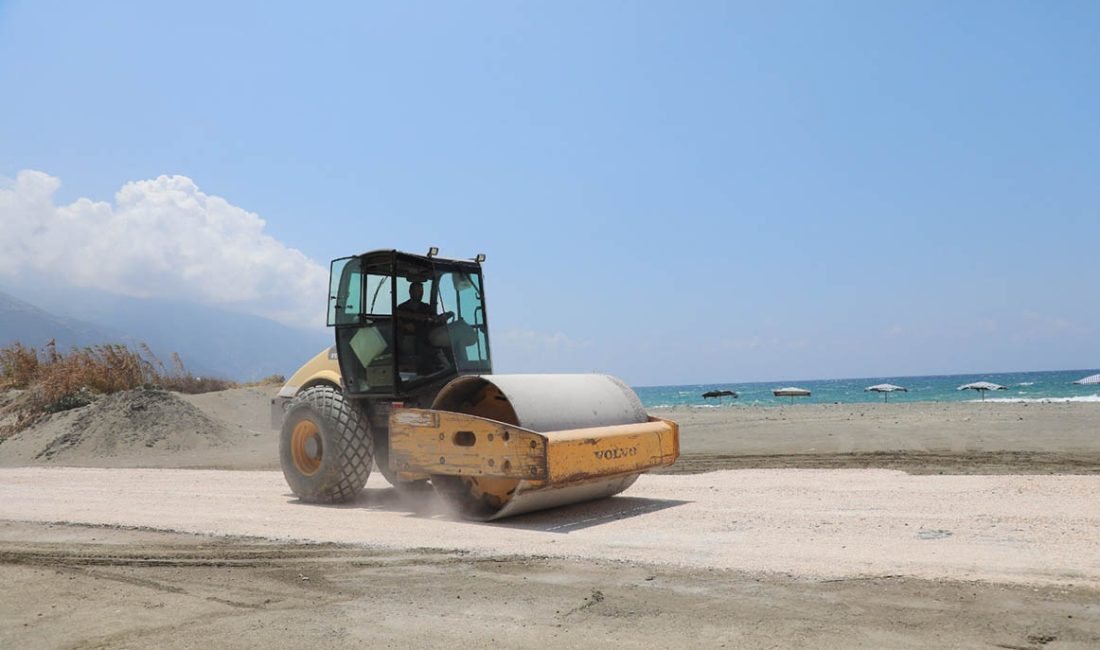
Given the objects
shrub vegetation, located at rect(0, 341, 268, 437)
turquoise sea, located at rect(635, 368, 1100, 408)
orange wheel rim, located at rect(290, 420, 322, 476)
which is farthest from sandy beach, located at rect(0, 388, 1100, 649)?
turquoise sea, located at rect(635, 368, 1100, 408)

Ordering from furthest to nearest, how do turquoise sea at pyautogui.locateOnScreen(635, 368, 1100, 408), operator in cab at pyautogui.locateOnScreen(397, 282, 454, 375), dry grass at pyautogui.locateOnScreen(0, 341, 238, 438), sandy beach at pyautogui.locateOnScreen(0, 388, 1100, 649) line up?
turquoise sea at pyautogui.locateOnScreen(635, 368, 1100, 408) → dry grass at pyautogui.locateOnScreen(0, 341, 238, 438) → operator in cab at pyautogui.locateOnScreen(397, 282, 454, 375) → sandy beach at pyautogui.locateOnScreen(0, 388, 1100, 649)

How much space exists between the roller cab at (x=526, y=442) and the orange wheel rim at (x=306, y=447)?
160 cm

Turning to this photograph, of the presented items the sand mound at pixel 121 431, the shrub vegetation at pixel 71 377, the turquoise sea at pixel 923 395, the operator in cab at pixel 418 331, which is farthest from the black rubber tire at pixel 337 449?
the turquoise sea at pixel 923 395

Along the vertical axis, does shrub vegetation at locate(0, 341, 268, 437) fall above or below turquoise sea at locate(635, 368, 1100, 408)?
above

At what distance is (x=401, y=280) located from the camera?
9.90 m

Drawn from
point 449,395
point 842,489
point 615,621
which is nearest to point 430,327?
point 449,395

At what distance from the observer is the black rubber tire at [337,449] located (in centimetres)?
949

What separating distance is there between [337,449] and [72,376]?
16081 mm

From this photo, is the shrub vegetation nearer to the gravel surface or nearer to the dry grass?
the dry grass

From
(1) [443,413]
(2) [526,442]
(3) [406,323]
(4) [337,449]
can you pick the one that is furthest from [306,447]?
(2) [526,442]

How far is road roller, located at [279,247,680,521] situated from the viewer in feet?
25.9

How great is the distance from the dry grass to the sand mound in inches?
40.2

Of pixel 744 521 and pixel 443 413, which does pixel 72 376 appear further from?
pixel 744 521

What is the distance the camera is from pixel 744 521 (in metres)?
7.66
